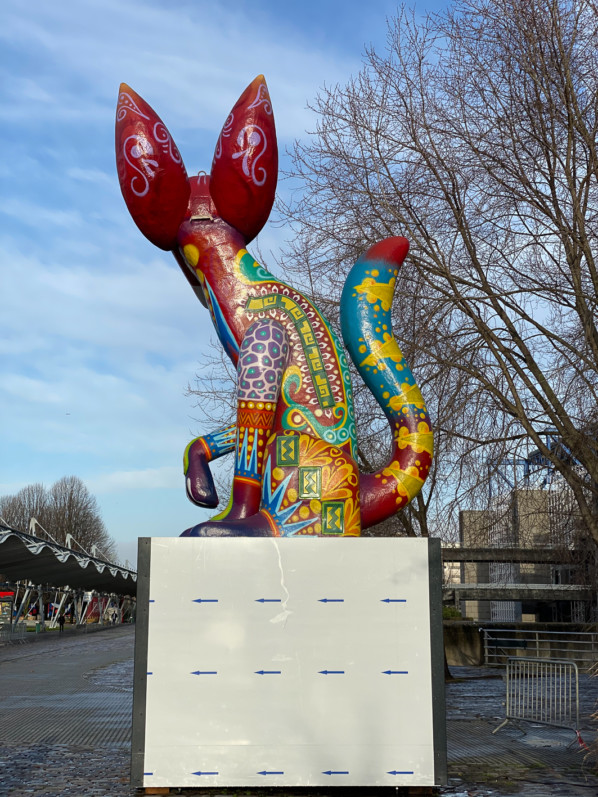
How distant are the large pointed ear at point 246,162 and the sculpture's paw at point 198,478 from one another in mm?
1728

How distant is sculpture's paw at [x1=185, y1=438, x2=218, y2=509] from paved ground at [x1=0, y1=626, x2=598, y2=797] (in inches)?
76.2

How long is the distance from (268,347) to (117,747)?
12.3 ft

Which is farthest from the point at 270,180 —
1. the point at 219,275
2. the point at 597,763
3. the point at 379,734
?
the point at 597,763

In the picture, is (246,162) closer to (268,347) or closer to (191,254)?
(191,254)

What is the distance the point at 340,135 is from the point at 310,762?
7492 mm

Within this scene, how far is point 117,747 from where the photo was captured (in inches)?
293

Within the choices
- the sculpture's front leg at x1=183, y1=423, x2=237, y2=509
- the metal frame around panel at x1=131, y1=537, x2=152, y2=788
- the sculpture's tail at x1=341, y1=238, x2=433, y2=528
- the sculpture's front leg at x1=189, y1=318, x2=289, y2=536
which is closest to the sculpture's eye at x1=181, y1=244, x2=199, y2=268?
the sculpture's front leg at x1=189, y1=318, x2=289, y2=536

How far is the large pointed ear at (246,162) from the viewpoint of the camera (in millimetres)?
6625

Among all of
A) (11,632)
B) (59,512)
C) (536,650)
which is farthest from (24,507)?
(536,650)

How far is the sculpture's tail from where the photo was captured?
21.0ft

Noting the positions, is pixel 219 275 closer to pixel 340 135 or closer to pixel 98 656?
pixel 340 135

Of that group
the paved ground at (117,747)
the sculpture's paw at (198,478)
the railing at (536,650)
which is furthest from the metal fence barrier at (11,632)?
the sculpture's paw at (198,478)

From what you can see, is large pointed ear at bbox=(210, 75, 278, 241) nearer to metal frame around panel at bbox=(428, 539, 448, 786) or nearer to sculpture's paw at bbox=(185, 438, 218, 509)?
sculpture's paw at bbox=(185, 438, 218, 509)

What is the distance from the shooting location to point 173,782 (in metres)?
5.44
